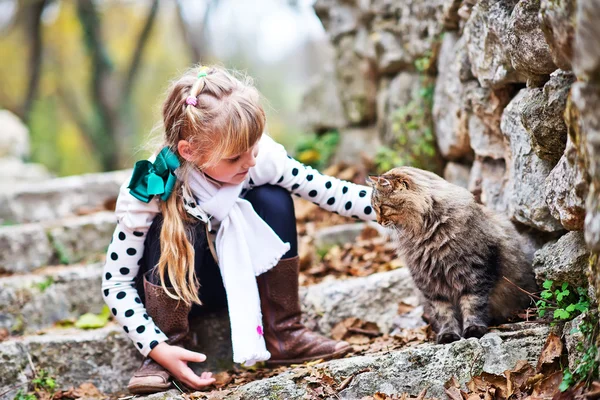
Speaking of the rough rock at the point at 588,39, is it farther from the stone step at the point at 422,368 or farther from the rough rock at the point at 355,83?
the rough rock at the point at 355,83

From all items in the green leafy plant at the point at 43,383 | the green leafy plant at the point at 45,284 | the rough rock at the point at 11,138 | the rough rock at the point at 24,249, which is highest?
the rough rock at the point at 11,138

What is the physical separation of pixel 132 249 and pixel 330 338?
114 cm

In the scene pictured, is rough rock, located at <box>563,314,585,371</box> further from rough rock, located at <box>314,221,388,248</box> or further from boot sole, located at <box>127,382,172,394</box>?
rough rock, located at <box>314,221,388,248</box>

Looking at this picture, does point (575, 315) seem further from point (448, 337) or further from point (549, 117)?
point (549, 117)

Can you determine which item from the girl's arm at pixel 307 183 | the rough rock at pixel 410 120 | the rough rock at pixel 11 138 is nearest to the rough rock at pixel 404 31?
the rough rock at pixel 410 120

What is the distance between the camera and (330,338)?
10.8 feet

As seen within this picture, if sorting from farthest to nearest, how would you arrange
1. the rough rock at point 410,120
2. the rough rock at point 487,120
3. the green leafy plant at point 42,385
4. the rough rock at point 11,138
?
the rough rock at point 11,138
the rough rock at point 410,120
the rough rock at point 487,120
the green leafy plant at point 42,385

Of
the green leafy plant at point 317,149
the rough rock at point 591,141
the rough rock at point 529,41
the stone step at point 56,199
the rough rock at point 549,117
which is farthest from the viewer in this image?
the green leafy plant at point 317,149

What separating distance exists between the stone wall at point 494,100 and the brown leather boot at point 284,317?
44.4 inches

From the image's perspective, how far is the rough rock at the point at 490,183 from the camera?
3.20m

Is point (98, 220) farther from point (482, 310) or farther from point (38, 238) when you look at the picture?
point (482, 310)

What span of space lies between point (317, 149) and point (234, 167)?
Answer: 9.48 ft

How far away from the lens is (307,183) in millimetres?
3135

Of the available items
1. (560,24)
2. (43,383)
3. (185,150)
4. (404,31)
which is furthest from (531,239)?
(43,383)
